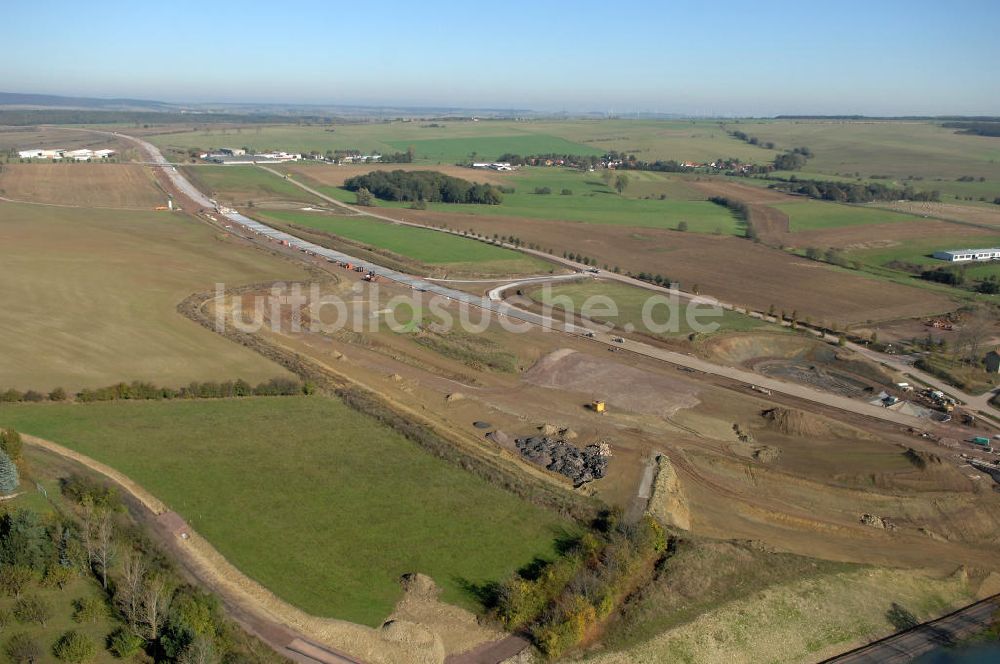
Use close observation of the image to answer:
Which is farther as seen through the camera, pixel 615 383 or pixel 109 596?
pixel 615 383

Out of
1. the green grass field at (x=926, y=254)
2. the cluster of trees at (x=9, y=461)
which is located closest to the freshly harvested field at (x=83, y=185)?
the cluster of trees at (x=9, y=461)

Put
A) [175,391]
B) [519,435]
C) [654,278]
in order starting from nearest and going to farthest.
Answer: [519,435] → [175,391] → [654,278]

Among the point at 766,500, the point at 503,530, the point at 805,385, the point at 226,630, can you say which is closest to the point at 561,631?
the point at 503,530

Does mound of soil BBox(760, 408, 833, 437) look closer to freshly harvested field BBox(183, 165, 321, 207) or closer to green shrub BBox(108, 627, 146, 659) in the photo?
green shrub BBox(108, 627, 146, 659)

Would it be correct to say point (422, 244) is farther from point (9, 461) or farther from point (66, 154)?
point (66, 154)

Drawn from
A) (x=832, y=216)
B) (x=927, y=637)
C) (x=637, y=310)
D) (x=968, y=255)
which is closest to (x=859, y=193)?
(x=832, y=216)

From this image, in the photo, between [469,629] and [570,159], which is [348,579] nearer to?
[469,629]

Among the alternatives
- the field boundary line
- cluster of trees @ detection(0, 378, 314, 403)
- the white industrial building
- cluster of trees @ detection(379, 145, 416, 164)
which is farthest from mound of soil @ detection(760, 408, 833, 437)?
the white industrial building

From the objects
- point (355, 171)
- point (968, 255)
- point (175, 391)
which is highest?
point (355, 171)
